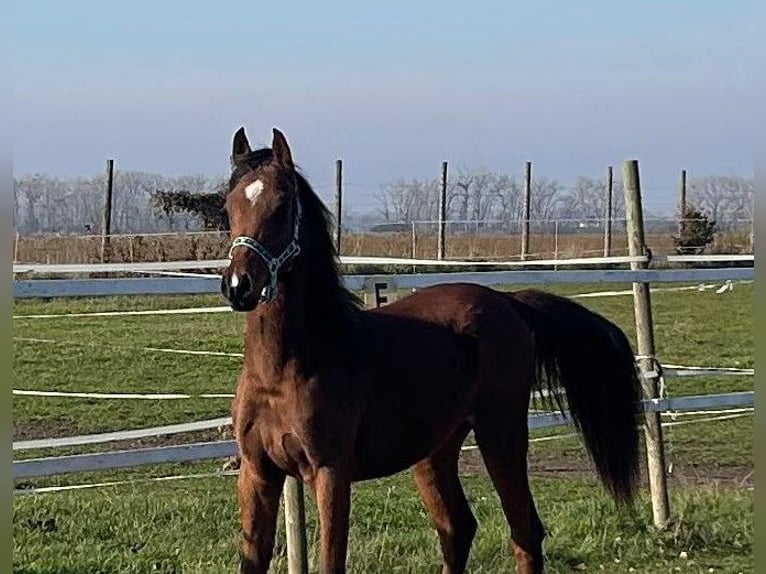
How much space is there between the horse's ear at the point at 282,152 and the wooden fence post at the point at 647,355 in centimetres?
322

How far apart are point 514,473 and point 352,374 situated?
1.00 metres

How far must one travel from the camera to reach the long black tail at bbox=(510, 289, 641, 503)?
16.4ft

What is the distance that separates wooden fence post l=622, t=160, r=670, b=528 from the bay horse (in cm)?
155

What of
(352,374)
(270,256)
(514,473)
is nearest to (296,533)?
(514,473)

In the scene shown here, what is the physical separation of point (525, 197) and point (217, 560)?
852 inches

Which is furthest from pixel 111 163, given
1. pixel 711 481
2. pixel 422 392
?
pixel 422 392

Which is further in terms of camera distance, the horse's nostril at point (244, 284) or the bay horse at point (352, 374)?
the bay horse at point (352, 374)

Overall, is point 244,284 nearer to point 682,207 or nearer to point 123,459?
point 123,459

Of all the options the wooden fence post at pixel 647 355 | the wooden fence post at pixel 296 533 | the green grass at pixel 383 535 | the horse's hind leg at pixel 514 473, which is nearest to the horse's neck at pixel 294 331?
the horse's hind leg at pixel 514 473

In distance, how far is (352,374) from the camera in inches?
154

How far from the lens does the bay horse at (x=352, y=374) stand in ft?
12.2

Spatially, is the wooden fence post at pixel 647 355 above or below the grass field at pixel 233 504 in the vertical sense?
above

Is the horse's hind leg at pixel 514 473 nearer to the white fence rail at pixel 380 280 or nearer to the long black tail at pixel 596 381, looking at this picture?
the long black tail at pixel 596 381

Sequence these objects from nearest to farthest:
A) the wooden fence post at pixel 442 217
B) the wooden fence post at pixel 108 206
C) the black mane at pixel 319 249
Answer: the black mane at pixel 319 249, the wooden fence post at pixel 108 206, the wooden fence post at pixel 442 217
